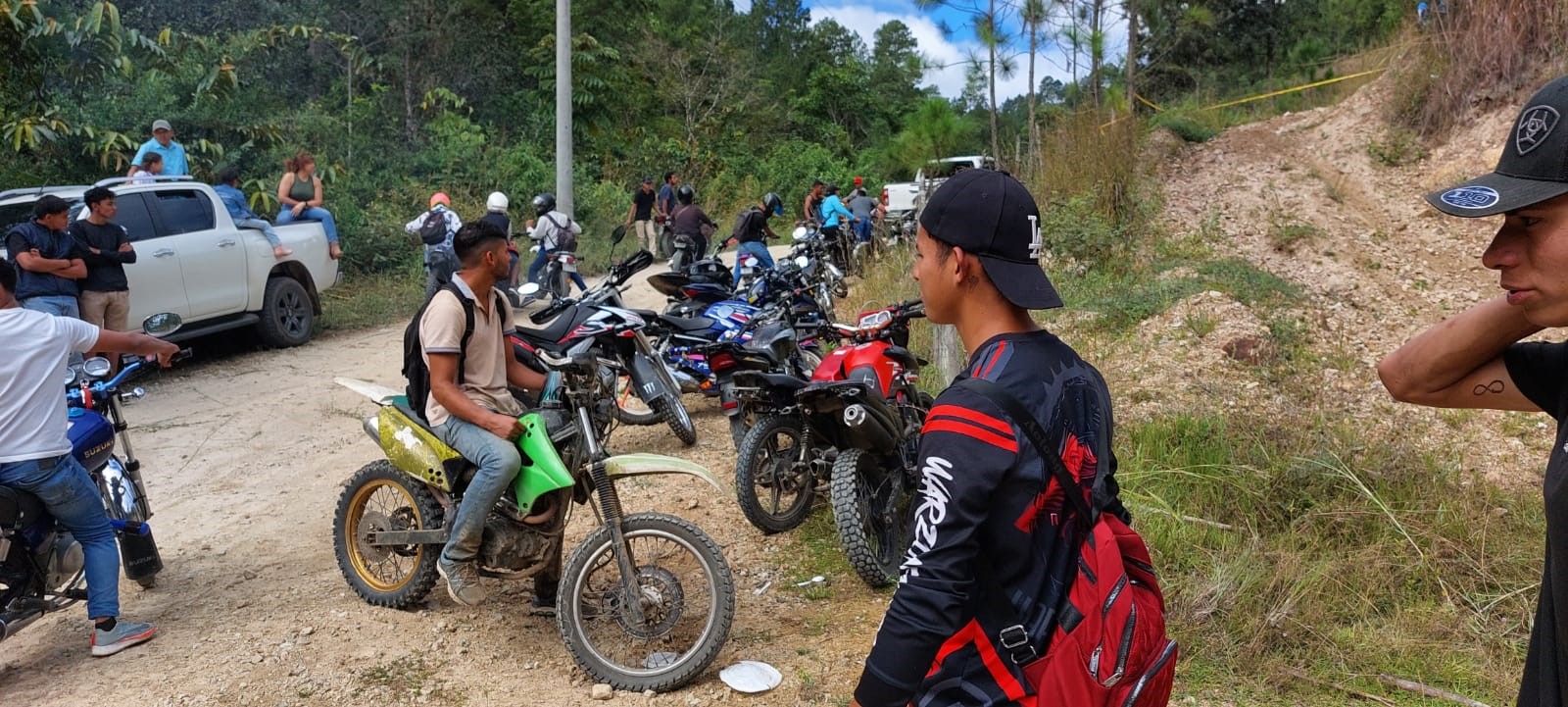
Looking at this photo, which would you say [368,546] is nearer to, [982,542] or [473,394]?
[473,394]

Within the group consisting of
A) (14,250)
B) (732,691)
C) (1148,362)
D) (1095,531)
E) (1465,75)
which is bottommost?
(732,691)

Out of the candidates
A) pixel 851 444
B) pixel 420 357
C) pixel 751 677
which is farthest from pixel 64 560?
pixel 851 444

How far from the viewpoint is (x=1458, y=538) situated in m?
4.80

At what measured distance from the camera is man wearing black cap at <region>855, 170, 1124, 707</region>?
1.66 metres

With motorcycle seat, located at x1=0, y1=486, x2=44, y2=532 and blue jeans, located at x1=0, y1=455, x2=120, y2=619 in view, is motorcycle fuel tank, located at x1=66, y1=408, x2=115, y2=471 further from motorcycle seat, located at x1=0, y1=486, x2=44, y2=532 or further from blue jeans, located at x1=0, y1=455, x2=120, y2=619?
motorcycle seat, located at x1=0, y1=486, x2=44, y2=532

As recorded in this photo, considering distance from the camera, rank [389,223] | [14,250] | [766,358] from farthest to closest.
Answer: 1. [389,223]
2. [14,250]
3. [766,358]

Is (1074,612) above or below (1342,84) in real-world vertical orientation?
below

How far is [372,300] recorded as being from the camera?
13031 mm

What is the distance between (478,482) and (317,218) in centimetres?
857

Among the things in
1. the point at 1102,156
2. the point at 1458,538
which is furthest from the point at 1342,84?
the point at 1458,538

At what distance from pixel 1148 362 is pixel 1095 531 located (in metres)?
6.73

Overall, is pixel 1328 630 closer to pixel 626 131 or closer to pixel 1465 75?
pixel 1465 75

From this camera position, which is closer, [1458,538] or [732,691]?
[732,691]

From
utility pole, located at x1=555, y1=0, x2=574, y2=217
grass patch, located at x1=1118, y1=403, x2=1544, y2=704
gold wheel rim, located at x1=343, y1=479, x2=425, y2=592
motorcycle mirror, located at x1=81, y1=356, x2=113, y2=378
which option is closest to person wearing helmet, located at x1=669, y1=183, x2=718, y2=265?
utility pole, located at x1=555, y1=0, x2=574, y2=217
